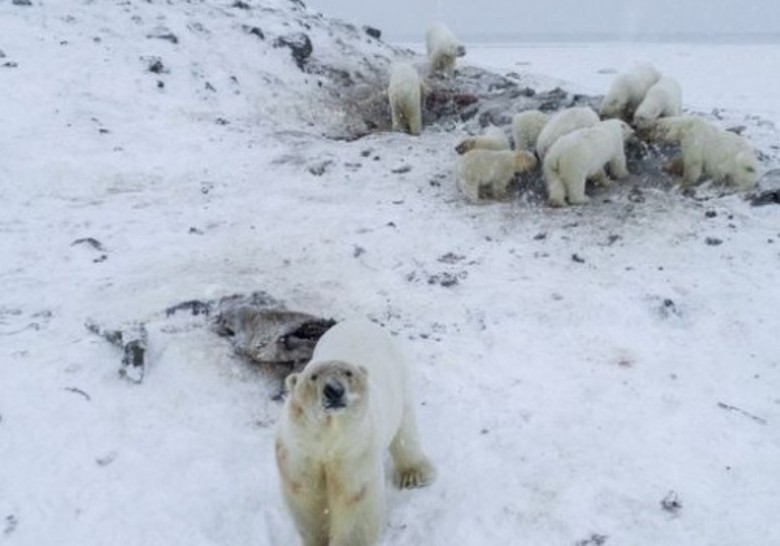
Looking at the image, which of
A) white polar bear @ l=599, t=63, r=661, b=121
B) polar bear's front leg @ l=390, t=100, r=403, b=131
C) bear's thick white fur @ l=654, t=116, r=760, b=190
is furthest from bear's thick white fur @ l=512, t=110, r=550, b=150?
polar bear's front leg @ l=390, t=100, r=403, b=131

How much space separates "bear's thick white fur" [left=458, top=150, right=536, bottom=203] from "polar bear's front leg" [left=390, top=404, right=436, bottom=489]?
175 inches

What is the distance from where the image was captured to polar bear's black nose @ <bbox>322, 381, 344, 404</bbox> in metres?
3.35

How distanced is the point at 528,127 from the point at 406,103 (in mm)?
2257

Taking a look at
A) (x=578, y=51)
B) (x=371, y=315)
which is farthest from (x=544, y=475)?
(x=578, y=51)

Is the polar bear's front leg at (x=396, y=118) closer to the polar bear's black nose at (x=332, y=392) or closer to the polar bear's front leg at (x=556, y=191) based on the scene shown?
the polar bear's front leg at (x=556, y=191)

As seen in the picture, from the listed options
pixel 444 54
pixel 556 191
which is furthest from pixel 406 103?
pixel 444 54

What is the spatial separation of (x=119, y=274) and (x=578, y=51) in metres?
24.6

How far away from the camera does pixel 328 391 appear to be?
3.35 metres

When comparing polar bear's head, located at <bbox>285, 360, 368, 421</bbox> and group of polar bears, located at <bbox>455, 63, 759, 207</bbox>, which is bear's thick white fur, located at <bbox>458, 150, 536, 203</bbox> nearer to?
group of polar bears, located at <bbox>455, 63, 759, 207</bbox>

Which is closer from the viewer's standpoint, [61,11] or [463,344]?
[463,344]

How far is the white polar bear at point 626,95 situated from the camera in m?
10.5

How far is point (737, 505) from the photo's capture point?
419 cm

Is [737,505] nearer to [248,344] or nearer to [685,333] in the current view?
[685,333]

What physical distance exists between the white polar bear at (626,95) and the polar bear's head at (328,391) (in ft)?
26.3
